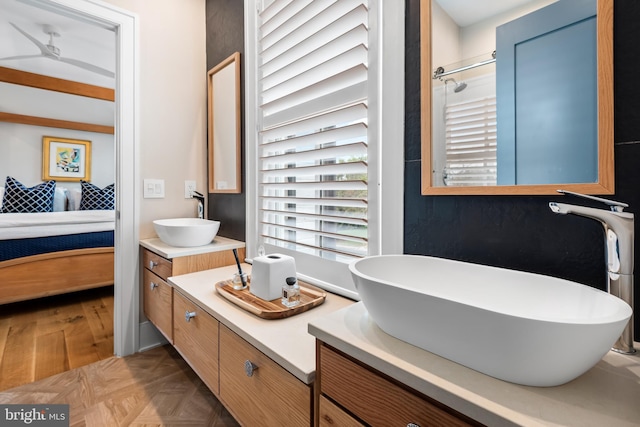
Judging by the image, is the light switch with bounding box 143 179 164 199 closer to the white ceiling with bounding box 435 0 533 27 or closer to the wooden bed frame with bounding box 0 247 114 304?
the wooden bed frame with bounding box 0 247 114 304

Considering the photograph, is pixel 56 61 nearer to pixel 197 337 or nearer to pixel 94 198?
pixel 94 198

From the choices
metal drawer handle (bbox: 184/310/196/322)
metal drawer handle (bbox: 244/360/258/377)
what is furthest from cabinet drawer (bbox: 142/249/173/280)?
metal drawer handle (bbox: 244/360/258/377)

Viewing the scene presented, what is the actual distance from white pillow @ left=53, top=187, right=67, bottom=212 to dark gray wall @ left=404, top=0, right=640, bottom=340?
16.8 feet

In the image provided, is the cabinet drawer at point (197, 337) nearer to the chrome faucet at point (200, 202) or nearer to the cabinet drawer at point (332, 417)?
the cabinet drawer at point (332, 417)

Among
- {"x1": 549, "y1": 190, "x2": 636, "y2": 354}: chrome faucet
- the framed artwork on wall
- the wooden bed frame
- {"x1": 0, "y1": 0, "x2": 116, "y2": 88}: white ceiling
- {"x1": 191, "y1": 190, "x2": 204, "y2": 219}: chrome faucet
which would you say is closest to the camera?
{"x1": 549, "y1": 190, "x2": 636, "y2": 354}: chrome faucet

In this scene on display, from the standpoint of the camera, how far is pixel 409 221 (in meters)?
1.11

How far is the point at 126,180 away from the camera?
1.96 metres

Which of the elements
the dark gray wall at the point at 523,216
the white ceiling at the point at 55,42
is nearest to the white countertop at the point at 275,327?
the dark gray wall at the point at 523,216

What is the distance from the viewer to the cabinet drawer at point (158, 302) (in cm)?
165

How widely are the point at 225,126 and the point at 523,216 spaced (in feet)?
6.08

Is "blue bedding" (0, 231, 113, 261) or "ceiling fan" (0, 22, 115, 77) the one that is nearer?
"blue bedding" (0, 231, 113, 261)

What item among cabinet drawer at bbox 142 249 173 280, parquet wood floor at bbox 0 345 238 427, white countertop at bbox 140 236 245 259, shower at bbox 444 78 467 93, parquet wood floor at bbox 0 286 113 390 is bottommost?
parquet wood floor at bbox 0 345 238 427

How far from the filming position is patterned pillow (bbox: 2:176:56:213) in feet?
12.6

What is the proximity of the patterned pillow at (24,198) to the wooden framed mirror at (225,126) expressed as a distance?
3.34 metres
